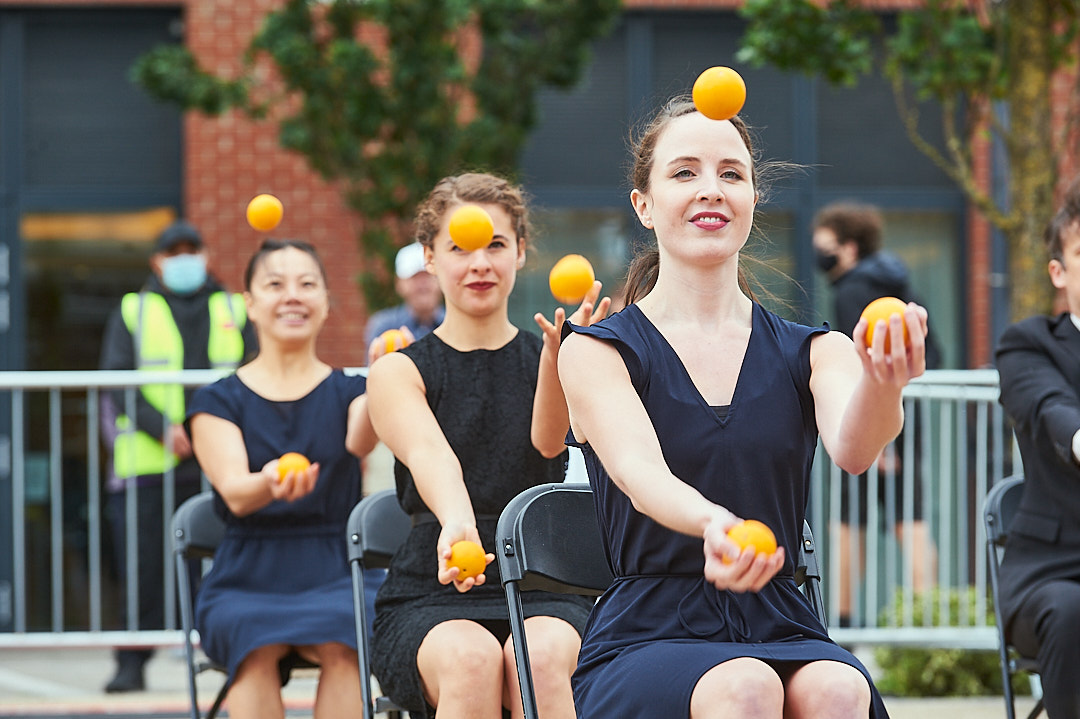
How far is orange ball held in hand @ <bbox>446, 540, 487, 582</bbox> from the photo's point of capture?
3105 millimetres

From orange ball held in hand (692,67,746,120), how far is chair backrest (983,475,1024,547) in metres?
2.01

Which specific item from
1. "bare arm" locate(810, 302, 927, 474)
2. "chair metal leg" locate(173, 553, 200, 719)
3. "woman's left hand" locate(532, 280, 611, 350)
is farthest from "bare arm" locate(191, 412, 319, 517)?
"bare arm" locate(810, 302, 927, 474)

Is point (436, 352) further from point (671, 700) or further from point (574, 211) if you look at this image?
point (574, 211)

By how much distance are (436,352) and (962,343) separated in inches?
245

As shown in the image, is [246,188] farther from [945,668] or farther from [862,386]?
[862,386]

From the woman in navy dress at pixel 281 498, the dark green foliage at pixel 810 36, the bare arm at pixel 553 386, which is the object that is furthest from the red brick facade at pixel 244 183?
the bare arm at pixel 553 386

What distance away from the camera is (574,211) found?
30.5 feet

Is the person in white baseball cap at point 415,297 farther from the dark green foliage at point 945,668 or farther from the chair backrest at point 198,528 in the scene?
the dark green foliage at point 945,668

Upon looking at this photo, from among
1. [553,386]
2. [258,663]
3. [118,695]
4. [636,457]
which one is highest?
[553,386]

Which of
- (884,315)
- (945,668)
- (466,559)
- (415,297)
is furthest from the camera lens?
(415,297)

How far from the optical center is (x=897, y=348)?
7.59 feet

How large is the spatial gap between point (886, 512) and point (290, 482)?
11.0ft

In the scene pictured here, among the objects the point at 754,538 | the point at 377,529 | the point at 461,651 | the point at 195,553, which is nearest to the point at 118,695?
the point at 195,553

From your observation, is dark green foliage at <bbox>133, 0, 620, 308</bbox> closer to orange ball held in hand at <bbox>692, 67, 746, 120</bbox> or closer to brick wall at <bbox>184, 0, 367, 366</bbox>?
brick wall at <bbox>184, 0, 367, 366</bbox>
